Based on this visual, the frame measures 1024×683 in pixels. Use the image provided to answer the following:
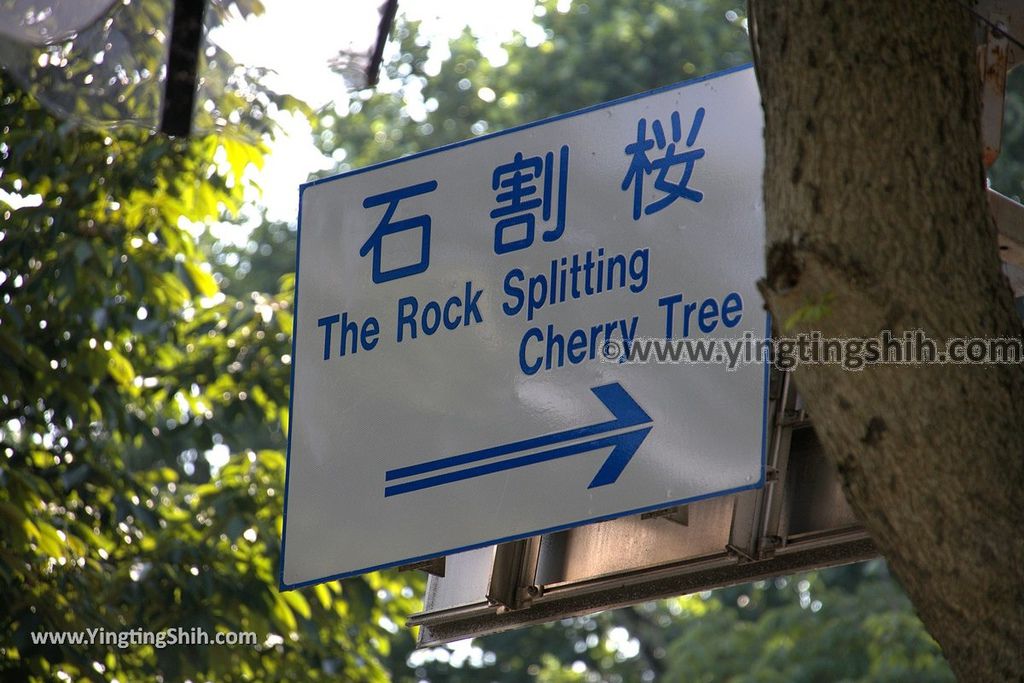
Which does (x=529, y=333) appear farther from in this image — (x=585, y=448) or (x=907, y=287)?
(x=907, y=287)

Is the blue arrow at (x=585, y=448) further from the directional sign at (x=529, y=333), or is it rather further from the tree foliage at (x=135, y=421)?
the tree foliage at (x=135, y=421)

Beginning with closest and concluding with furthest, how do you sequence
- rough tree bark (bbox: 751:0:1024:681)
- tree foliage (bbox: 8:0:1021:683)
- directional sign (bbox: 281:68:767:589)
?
rough tree bark (bbox: 751:0:1024:681)
directional sign (bbox: 281:68:767:589)
tree foliage (bbox: 8:0:1021:683)

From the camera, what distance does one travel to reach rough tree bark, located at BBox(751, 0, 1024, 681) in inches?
88.9

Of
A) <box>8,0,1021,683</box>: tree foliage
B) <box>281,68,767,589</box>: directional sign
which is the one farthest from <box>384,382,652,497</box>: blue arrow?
<box>8,0,1021,683</box>: tree foliage

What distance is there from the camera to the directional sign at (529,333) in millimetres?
3178

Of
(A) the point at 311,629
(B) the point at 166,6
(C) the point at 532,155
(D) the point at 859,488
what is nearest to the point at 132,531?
(A) the point at 311,629

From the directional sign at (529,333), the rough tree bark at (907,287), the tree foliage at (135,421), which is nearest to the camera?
the rough tree bark at (907,287)

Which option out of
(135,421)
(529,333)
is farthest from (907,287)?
(135,421)

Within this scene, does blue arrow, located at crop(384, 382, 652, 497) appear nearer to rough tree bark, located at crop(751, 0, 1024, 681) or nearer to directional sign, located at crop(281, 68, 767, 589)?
directional sign, located at crop(281, 68, 767, 589)

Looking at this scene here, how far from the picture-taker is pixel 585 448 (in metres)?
3.25

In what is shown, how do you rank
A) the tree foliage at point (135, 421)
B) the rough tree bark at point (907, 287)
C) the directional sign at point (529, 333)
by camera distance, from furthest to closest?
the tree foliage at point (135, 421) → the directional sign at point (529, 333) → the rough tree bark at point (907, 287)

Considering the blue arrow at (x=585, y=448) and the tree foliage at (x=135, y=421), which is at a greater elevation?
the tree foliage at (x=135, y=421)

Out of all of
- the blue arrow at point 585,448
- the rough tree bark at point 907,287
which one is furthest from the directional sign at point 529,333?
the rough tree bark at point 907,287

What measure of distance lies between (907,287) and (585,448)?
1.08 m
